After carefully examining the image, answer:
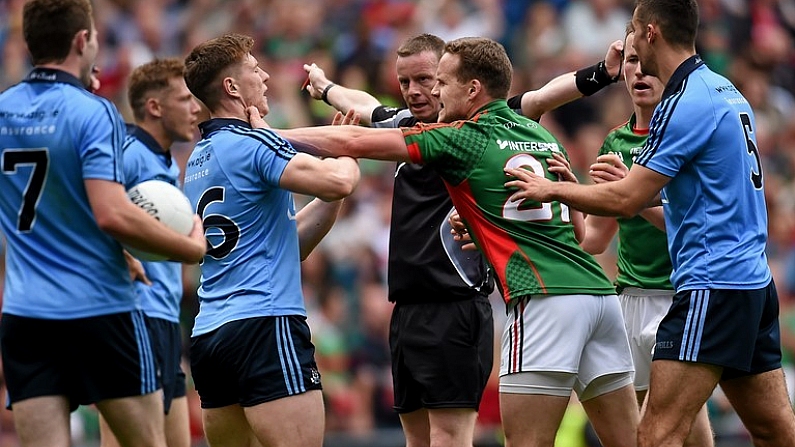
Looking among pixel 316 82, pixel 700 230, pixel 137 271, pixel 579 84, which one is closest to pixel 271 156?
pixel 137 271

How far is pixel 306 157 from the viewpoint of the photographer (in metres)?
6.61

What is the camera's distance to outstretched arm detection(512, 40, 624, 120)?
26.5ft

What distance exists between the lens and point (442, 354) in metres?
7.70

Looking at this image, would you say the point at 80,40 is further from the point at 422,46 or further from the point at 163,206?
the point at 422,46

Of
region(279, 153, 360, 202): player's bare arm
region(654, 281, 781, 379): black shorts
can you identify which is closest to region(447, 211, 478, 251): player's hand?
region(279, 153, 360, 202): player's bare arm

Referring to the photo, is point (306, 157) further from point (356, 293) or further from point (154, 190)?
point (356, 293)

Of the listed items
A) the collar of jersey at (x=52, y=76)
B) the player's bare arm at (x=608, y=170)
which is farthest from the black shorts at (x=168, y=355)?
the player's bare arm at (x=608, y=170)

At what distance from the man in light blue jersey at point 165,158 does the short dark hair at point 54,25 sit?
102 inches

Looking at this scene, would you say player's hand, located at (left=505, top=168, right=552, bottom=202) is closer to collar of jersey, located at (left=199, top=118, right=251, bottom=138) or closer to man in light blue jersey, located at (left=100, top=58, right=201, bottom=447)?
collar of jersey, located at (left=199, top=118, right=251, bottom=138)

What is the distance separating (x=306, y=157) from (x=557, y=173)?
147 centimetres

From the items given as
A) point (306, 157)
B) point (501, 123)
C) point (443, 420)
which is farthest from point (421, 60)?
point (443, 420)

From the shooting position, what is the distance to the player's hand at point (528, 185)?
6781 millimetres

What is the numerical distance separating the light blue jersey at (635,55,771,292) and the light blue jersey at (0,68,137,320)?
2890mm

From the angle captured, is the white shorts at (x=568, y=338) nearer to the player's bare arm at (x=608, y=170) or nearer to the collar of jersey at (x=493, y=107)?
the player's bare arm at (x=608, y=170)
